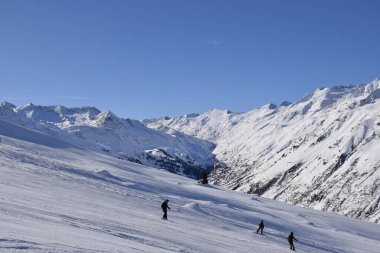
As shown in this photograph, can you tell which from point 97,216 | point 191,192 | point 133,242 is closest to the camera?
point 133,242

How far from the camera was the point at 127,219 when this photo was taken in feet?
101

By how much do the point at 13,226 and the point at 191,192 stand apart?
151 feet

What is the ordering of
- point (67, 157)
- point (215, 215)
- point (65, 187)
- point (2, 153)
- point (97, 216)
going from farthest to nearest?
point (67, 157), point (2, 153), point (215, 215), point (65, 187), point (97, 216)

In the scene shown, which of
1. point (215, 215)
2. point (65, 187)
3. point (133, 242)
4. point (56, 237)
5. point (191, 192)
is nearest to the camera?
point (56, 237)

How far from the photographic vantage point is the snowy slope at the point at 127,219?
19.0m

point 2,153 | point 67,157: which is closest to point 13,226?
point 2,153

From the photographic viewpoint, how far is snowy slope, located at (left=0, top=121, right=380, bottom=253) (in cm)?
1898

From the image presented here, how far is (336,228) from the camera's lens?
63781 millimetres

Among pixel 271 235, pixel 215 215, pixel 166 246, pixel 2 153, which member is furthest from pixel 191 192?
pixel 166 246

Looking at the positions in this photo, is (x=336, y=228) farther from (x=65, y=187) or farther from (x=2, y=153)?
(x=2, y=153)

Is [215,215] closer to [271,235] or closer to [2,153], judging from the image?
[271,235]

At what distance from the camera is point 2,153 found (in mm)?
57031

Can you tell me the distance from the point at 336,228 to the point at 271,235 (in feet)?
77.8

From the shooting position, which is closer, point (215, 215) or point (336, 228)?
point (215, 215)
